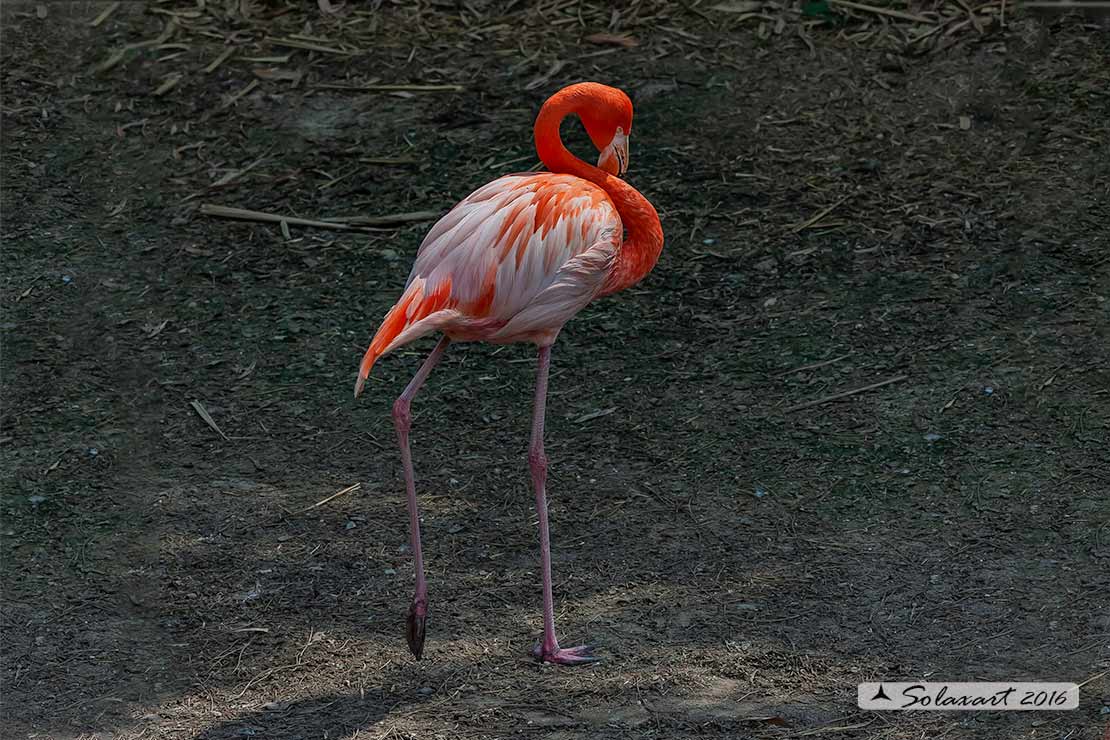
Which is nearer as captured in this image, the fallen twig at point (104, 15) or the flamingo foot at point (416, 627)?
the flamingo foot at point (416, 627)

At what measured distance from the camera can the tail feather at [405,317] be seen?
416 cm

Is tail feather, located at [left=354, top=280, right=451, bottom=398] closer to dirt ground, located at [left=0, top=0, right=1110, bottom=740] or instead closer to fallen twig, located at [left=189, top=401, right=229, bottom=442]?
dirt ground, located at [left=0, top=0, right=1110, bottom=740]

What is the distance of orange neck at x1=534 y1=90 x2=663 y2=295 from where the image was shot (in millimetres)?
4605

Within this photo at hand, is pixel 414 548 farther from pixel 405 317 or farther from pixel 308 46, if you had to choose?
pixel 308 46

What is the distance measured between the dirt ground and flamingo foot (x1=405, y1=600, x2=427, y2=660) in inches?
3.4

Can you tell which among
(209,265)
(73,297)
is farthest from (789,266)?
(73,297)

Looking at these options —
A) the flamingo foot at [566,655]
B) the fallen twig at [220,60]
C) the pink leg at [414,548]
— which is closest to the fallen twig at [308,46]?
the fallen twig at [220,60]

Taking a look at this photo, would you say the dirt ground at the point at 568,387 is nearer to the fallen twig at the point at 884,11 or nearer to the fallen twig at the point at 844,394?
the fallen twig at the point at 844,394

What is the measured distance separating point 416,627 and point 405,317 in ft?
3.14

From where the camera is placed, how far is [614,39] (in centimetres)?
798

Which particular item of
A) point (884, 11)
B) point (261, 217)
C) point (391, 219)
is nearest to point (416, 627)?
point (391, 219)

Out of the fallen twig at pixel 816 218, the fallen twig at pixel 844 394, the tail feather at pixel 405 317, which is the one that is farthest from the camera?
the fallen twig at pixel 816 218

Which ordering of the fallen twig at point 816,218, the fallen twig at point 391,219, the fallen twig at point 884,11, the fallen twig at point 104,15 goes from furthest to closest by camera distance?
1. the fallen twig at point 104,15
2. the fallen twig at point 884,11
3. the fallen twig at point 391,219
4. the fallen twig at point 816,218

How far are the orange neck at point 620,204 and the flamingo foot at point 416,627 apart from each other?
1184 millimetres
